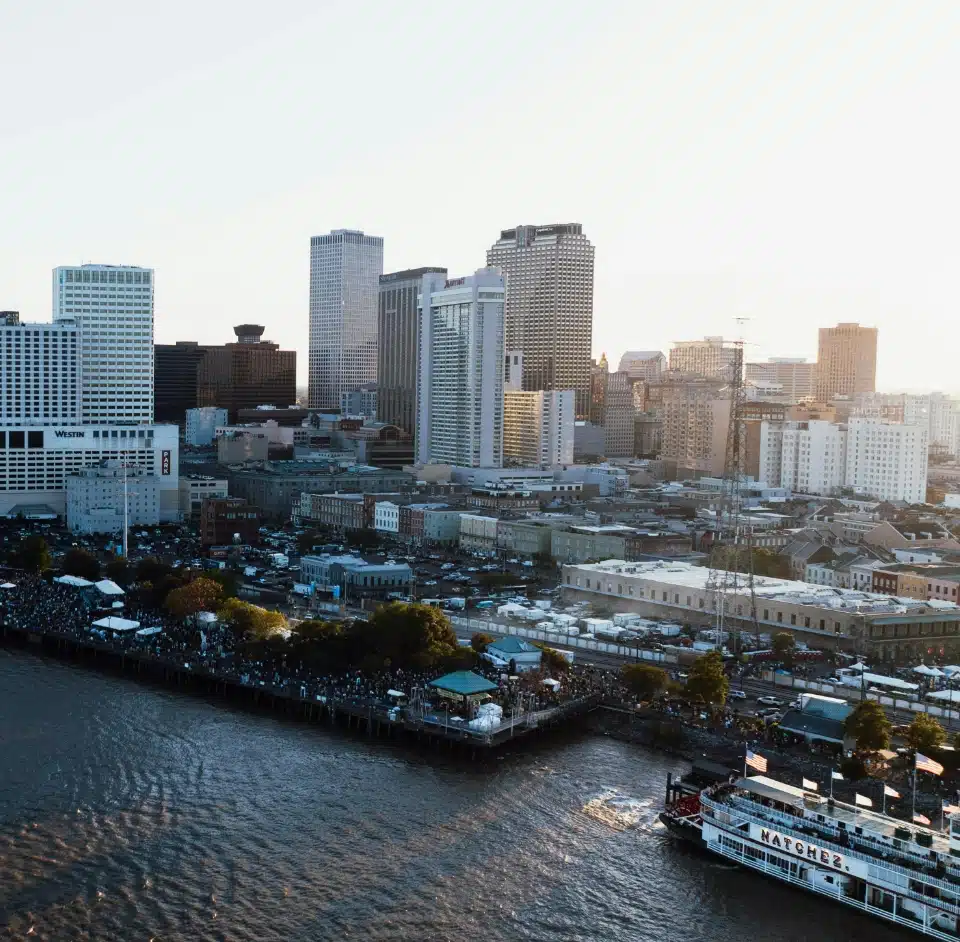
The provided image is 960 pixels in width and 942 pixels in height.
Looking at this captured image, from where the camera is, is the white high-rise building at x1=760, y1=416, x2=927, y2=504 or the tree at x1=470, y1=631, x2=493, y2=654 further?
the white high-rise building at x1=760, y1=416, x2=927, y2=504

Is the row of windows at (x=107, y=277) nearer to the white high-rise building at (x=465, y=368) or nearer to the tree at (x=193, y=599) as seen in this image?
the white high-rise building at (x=465, y=368)

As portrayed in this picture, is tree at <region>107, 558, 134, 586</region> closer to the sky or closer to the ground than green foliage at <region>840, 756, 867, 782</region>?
closer to the sky

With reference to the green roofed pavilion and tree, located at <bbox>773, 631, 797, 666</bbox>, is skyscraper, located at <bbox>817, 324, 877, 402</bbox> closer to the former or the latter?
tree, located at <bbox>773, 631, 797, 666</bbox>

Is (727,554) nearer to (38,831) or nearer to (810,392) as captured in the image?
(38,831)

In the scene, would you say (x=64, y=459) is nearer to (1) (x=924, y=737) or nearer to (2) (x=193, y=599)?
(2) (x=193, y=599)

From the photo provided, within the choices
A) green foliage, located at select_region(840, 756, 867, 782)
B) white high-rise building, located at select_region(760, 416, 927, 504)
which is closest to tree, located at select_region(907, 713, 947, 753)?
green foliage, located at select_region(840, 756, 867, 782)

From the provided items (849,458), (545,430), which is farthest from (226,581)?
(849,458)

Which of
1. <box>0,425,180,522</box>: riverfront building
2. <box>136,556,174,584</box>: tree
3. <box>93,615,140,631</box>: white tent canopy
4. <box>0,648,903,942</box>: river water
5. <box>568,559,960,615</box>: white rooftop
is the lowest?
<box>0,648,903,942</box>: river water
